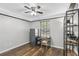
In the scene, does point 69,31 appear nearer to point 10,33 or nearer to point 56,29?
point 56,29

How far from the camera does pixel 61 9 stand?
5.64 feet

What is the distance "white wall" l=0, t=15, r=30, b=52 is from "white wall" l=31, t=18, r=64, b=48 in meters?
0.50

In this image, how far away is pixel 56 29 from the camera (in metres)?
1.63

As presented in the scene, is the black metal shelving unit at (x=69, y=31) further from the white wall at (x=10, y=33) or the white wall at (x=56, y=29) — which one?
the white wall at (x=10, y=33)

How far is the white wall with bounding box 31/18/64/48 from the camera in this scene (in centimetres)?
155

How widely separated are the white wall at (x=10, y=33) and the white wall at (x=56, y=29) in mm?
497

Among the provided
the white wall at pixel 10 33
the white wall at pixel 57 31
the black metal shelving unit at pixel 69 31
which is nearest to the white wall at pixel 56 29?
the white wall at pixel 57 31

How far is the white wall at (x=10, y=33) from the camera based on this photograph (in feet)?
6.38

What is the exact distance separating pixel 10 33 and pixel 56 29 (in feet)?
5.06

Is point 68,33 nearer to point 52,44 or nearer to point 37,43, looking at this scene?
point 52,44

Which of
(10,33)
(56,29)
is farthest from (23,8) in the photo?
(56,29)

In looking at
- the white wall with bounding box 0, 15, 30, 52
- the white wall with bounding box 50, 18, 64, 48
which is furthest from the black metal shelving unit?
the white wall with bounding box 0, 15, 30, 52

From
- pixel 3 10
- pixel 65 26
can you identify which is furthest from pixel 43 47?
pixel 3 10

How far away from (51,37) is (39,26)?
457 mm
